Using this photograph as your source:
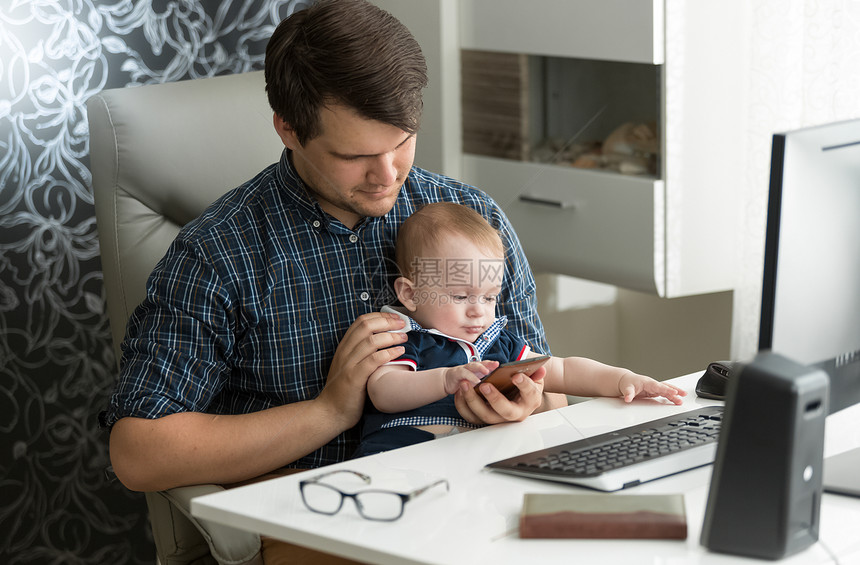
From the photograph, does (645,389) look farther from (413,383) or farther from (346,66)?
(346,66)

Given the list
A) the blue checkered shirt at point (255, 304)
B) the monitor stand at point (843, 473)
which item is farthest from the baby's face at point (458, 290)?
the monitor stand at point (843, 473)

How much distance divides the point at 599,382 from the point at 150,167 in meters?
0.76

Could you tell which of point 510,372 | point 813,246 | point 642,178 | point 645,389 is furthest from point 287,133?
point 642,178

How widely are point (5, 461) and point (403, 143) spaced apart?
121cm

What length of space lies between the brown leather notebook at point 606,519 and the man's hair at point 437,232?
52 cm

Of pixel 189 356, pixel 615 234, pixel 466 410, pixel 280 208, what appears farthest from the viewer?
pixel 615 234

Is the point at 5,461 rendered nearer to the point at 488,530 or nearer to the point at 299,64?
the point at 299,64

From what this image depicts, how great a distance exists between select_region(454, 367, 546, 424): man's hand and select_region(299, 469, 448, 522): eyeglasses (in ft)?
0.61

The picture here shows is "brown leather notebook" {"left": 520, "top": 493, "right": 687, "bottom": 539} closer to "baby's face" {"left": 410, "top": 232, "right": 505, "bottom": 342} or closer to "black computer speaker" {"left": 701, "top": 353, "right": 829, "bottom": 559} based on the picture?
"black computer speaker" {"left": 701, "top": 353, "right": 829, "bottom": 559}

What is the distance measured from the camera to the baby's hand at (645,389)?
122 centimetres

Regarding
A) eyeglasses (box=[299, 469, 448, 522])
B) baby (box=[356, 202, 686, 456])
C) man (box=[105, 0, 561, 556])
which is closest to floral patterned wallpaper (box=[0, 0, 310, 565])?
man (box=[105, 0, 561, 556])

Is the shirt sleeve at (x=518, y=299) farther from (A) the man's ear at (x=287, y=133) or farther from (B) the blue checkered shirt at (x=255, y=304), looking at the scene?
(A) the man's ear at (x=287, y=133)

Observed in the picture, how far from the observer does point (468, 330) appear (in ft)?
4.34

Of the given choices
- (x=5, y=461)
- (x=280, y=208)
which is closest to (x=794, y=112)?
(x=280, y=208)
